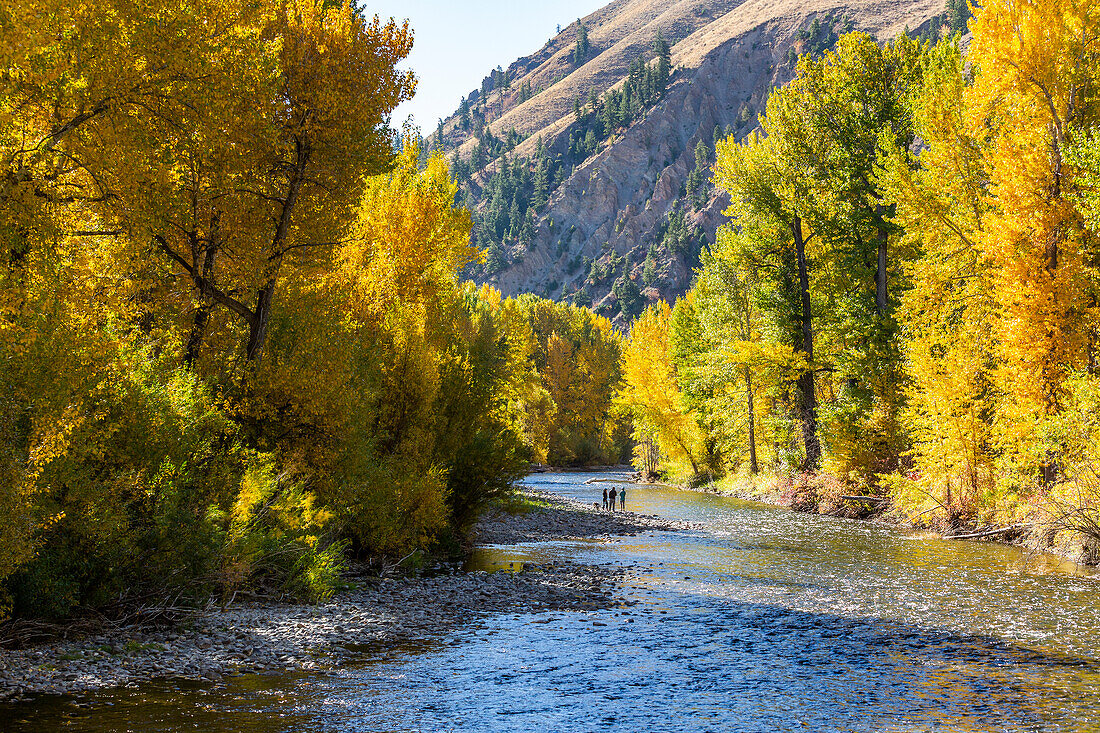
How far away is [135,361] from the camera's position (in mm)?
14844

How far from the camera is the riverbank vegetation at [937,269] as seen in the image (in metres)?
23.9

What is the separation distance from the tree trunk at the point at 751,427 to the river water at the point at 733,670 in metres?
27.4

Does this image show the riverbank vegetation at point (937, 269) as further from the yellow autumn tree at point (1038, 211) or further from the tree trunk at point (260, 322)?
the tree trunk at point (260, 322)

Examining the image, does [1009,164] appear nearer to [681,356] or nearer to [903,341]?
[903,341]

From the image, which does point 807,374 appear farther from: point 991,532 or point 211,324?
point 211,324

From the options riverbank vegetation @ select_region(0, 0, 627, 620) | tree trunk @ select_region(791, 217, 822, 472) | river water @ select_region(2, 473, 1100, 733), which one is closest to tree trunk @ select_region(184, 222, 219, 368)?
riverbank vegetation @ select_region(0, 0, 627, 620)

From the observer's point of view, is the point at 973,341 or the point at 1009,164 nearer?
the point at 1009,164

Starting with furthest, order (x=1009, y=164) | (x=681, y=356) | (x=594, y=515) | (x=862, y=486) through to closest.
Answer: (x=681, y=356), (x=594, y=515), (x=862, y=486), (x=1009, y=164)

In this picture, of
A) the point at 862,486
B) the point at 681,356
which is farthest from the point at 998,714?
the point at 681,356

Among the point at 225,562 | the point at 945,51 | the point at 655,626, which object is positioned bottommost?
the point at 655,626

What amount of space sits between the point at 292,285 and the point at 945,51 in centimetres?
2632

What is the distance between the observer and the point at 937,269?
95.5 ft

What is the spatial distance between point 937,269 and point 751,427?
22386 mm

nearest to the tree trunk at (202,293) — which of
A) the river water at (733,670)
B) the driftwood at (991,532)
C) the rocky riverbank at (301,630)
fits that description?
the rocky riverbank at (301,630)
